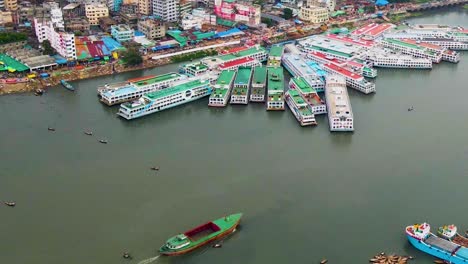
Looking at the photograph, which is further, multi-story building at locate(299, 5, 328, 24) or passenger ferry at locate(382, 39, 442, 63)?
multi-story building at locate(299, 5, 328, 24)

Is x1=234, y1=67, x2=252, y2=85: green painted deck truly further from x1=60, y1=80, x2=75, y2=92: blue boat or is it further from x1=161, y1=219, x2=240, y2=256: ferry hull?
x1=161, y1=219, x2=240, y2=256: ferry hull

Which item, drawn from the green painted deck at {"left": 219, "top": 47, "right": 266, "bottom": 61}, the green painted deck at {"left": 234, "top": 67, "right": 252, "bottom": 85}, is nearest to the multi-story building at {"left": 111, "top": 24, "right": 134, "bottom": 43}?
the green painted deck at {"left": 219, "top": 47, "right": 266, "bottom": 61}

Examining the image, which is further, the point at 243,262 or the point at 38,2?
the point at 38,2

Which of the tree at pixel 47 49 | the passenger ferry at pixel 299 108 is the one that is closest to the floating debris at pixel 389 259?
the passenger ferry at pixel 299 108

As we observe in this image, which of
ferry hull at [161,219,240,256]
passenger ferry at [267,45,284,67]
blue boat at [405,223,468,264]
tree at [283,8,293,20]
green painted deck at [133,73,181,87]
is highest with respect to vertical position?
tree at [283,8,293,20]

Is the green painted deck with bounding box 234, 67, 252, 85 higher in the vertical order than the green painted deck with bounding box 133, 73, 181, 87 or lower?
higher

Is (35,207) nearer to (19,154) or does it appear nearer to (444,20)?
(19,154)

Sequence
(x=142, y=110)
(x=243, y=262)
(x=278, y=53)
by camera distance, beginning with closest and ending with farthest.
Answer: (x=243, y=262) < (x=142, y=110) < (x=278, y=53)

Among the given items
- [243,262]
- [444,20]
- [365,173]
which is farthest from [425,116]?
[444,20]
